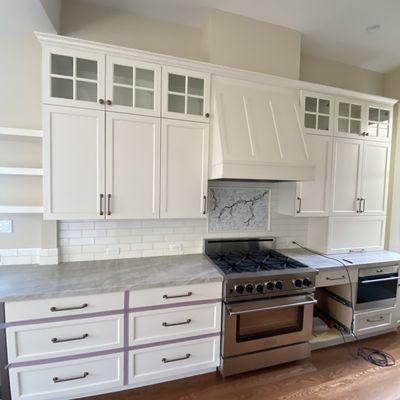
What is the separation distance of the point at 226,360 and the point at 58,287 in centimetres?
142

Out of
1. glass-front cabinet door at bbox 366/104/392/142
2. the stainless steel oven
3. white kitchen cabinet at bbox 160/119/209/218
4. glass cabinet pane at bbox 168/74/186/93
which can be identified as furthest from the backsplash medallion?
glass-front cabinet door at bbox 366/104/392/142

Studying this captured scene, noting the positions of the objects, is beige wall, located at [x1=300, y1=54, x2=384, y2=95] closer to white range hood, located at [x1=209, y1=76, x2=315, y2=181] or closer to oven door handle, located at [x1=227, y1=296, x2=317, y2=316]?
white range hood, located at [x1=209, y1=76, x2=315, y2=181]

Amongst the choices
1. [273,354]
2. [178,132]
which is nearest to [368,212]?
[273,354]

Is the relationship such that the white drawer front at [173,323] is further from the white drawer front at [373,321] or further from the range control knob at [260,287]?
the white drawer front at [373,321]

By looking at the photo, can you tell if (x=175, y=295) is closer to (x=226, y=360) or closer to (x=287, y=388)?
(x=226, y=360)

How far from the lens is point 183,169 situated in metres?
2.09

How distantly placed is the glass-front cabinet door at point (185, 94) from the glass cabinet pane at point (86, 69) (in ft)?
1.78

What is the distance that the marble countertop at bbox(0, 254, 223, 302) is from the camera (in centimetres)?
158

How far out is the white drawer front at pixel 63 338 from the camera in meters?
1.55

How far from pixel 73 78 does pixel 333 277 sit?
2853 millimetres

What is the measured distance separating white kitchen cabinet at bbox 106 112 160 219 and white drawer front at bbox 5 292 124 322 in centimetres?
62

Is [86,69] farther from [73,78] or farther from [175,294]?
[175,294]

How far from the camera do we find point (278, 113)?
2.19 metres

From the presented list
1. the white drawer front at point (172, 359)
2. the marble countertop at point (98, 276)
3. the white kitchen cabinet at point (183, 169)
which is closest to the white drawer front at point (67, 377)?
the white drawer front at point (172, 359)
